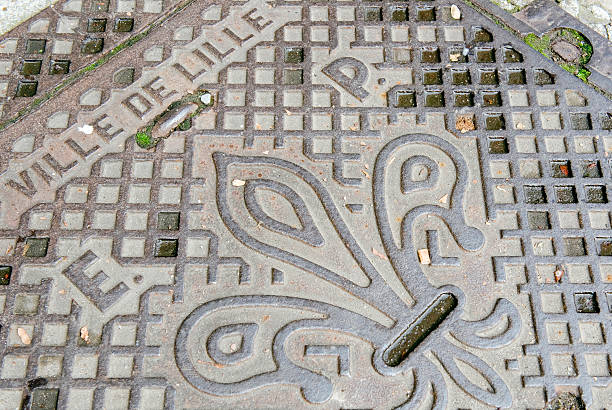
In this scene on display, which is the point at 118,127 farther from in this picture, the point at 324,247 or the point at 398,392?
the point at 398,392

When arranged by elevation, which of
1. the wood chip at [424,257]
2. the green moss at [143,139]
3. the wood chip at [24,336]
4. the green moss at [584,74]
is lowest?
the wood chip at [24,336]

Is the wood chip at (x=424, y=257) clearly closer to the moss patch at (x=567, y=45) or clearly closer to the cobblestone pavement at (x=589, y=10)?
the moss patch at (x=567, y=45)

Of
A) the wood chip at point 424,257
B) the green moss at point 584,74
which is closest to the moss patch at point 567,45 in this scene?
the green moss at point 584,74

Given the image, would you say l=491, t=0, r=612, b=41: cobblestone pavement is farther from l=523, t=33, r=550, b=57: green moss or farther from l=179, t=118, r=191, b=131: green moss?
l=179, t=118, r=191, b=131: green moss

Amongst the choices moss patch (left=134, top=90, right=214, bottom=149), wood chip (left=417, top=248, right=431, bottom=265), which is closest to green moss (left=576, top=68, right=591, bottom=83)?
wood chip (left=417, top=248, right=431, bottom=265)

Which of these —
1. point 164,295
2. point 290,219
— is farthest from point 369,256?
point 164,295

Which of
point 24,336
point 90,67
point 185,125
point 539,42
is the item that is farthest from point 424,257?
point 90,67
